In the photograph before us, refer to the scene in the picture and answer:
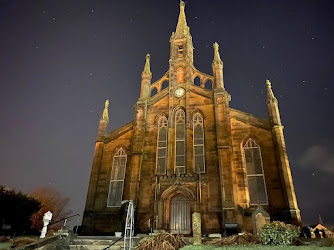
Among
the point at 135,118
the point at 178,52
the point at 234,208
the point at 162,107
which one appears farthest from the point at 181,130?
the point at 178,52

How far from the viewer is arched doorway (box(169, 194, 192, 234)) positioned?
60.7 feet

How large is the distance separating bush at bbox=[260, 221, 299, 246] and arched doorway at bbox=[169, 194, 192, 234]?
8509 millimetres

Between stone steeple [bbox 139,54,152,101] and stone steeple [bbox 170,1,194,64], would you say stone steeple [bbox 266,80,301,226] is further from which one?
stone steeple [bbox 139,54,152,101]

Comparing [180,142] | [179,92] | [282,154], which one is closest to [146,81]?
[179,92]

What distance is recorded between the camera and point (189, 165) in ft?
66.2

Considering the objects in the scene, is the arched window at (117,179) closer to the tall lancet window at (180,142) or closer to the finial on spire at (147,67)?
the tall lancet window at (180,142)

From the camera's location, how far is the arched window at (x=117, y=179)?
68.2 ft

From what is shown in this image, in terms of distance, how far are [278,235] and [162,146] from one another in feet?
42.3

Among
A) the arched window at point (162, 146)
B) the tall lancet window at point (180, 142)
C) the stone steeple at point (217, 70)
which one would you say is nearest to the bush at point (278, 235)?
the tall lancet window at point (180, 142)

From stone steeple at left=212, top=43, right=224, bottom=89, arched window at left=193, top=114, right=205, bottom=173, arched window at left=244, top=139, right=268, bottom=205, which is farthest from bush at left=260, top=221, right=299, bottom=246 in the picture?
stone steeple at left=212, top=43, right=224, bottom=89

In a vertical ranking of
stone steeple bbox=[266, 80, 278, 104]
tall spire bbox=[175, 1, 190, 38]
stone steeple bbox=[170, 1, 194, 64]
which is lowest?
stone steeple bbox=[266, 80, 278, 104]

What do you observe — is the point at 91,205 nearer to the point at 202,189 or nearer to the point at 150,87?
the point at 202,189

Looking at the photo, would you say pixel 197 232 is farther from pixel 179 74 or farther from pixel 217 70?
pixel 179 74

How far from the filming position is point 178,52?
2748 cm
